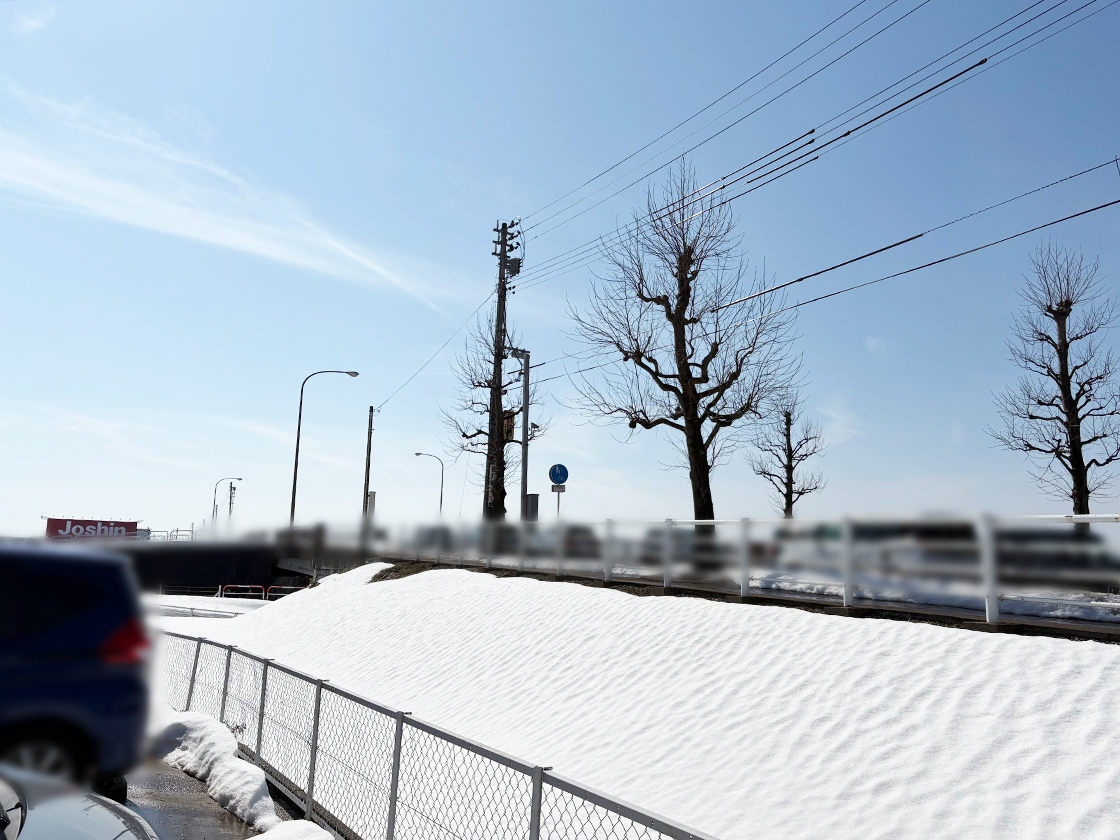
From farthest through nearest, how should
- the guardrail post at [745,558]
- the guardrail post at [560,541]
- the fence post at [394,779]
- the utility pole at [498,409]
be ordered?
the utility pole at [498,409] → the guardrail post at [560,541] → the guardrail post at [745,558] → the fence post at [394,779]

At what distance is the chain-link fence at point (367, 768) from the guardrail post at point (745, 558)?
5.86 m

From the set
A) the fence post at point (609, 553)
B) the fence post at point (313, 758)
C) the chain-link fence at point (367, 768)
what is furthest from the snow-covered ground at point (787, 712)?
the fence post at point (313, 758)

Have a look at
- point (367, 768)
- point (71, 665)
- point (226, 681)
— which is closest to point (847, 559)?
point (367, 768)

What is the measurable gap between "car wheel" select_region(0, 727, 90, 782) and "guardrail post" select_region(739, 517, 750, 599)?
41.5 feet

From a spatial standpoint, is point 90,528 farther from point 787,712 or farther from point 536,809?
point 787,712

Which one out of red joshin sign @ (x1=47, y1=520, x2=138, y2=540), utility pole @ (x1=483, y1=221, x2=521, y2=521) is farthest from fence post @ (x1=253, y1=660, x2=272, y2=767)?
utility pole @ (x1=483, y1=221, x2=521, y2=521)

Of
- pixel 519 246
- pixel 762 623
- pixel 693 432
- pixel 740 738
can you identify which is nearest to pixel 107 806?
pixel 740 738

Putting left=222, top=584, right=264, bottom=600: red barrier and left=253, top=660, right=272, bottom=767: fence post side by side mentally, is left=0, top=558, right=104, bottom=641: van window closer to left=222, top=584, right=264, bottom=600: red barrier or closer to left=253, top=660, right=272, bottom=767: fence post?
left=222, top=584, right=264, bottom=600: red barrier

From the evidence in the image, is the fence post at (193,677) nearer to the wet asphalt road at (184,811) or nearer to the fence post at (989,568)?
the wet asphalt road at (184,811)

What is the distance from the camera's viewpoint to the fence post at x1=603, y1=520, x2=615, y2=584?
15.8 meters

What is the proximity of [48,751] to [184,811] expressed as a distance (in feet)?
19.2

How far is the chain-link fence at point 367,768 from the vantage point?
5480 millimetres

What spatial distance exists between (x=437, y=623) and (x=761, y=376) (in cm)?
1173

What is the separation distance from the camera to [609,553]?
623 inches
